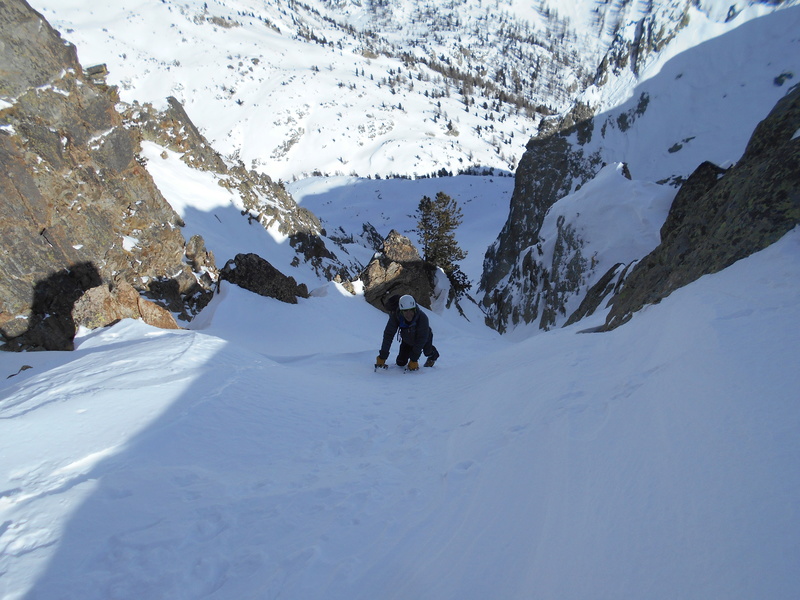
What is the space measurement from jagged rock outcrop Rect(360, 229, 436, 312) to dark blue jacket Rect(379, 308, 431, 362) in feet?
31.1

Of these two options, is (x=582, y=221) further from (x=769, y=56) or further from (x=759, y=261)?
(x=769, y=56)

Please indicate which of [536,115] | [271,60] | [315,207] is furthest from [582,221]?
[271,60]

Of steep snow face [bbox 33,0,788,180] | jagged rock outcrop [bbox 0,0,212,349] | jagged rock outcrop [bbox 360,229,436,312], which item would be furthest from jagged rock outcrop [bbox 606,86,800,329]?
steep snow face [bbox 33,0,788,180]

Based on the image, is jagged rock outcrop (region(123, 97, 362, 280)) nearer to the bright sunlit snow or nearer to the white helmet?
the white helmet

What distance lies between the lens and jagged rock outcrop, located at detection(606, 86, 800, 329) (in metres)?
4.47

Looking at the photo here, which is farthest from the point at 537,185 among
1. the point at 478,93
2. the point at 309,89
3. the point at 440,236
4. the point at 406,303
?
the point at 478,93

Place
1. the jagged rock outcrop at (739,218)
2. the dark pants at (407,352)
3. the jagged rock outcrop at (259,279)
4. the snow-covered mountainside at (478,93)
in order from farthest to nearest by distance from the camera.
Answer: the snow-covered mountainside at (478,93) < the jagged rock outcrop at (259,279) < the dark pants at (407,352) < the jagged rock outcrop at (739,218)

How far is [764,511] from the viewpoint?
1775mm

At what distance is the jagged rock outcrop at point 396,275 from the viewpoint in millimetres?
17750

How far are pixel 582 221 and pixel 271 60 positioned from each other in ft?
466

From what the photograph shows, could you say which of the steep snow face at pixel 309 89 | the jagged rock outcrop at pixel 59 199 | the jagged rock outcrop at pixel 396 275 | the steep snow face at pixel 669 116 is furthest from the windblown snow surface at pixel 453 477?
the steep snow face at pixel 309 89

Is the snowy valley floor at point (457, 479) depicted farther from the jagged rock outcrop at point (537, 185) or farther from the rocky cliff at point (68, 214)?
the jagged rock outcrop at point (537, 185)

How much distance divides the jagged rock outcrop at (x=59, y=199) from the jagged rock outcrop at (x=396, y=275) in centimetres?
709

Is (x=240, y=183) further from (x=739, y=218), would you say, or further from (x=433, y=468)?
(x=433, y=468)
